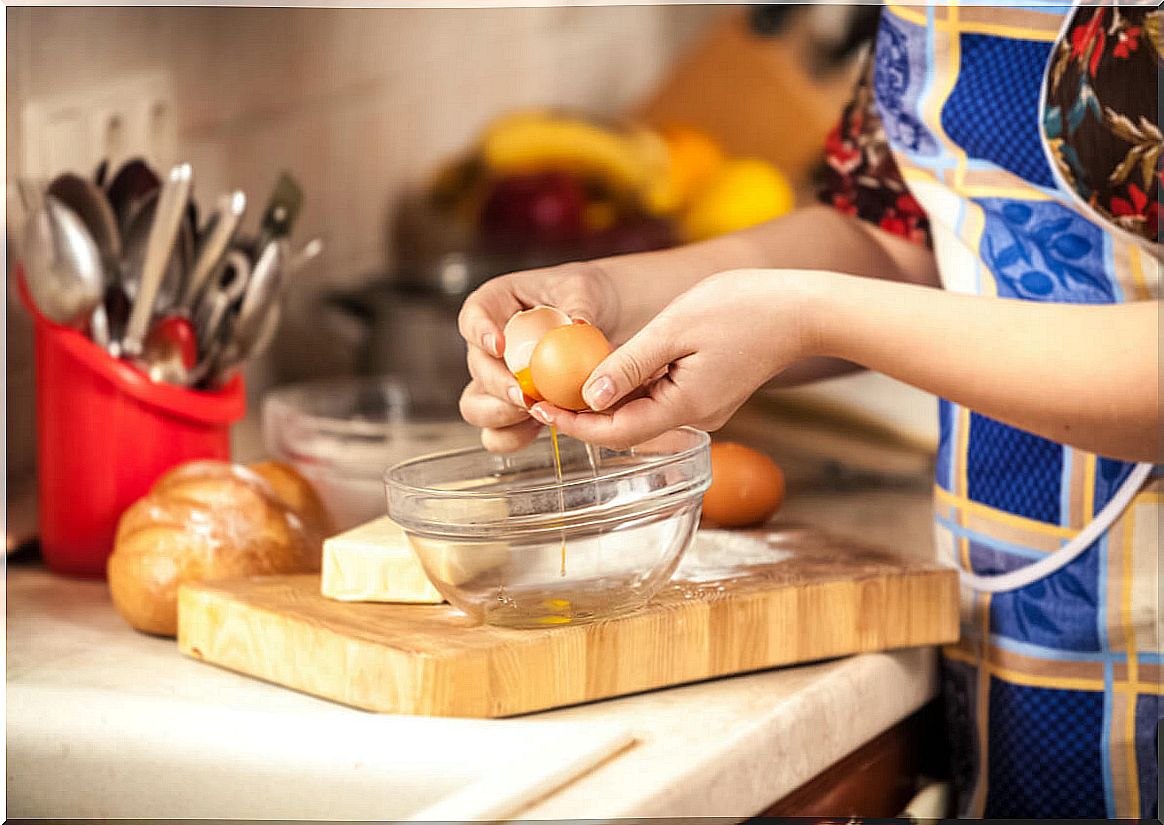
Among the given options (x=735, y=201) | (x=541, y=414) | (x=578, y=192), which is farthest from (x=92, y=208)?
(x=735, y=201)

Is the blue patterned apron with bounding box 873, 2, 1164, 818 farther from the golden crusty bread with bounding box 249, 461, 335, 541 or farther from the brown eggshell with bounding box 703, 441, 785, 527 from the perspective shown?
the golden crusty bread with bounding box 249, 461, 335, 541

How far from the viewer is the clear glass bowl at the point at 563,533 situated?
0.64m

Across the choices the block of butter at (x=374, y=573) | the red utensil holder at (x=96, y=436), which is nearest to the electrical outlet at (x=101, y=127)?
the red utensil holder at (x=96, y=436)

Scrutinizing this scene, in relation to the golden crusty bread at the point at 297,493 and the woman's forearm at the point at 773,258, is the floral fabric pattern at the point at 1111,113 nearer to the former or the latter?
the woman's forearm at the point at 773,258

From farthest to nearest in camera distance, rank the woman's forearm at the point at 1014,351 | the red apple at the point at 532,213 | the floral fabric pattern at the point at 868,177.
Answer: the red apple at the point at 532,213
the floral fabric pattern at the point at 868,177
the woman's forearm at the point at 1014,351

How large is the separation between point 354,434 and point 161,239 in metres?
0.20

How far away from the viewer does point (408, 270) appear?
1.31 m

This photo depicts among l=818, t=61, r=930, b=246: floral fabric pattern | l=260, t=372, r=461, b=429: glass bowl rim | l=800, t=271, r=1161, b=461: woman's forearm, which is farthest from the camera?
l=260, t=372, r=461, b=429: glass bowl rim

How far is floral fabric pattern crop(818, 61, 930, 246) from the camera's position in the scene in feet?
2.63

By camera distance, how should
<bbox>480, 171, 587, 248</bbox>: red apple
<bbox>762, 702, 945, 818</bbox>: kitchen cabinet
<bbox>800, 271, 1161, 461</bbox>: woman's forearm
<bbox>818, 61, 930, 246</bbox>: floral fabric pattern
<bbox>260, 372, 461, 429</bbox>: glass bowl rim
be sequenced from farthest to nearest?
1. <bbox>480, 171, 587, 248</bbox>: red apple
2. <bbox>260, 372, 461, 429</bbox>: glass bowl rim
3. <bbox>818, 61, 930, 246</bbox>: floral fabric pattern
4. <bbox>762, 702, 945, 818</bbox>: kitchen cabinet
5. <bbox>800, 271, 1161, 461</bbox>: woman's forearm

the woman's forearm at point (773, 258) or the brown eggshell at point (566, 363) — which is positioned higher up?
the woman's forearm at point (773, 258)

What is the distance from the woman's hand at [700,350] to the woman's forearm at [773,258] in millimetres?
93

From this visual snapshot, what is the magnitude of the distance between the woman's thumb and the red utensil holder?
0.38m

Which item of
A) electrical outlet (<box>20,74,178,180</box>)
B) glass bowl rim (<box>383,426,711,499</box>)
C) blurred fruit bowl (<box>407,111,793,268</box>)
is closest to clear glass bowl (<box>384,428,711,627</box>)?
glass bowl rim (<box>383,426,711,499</box>)
